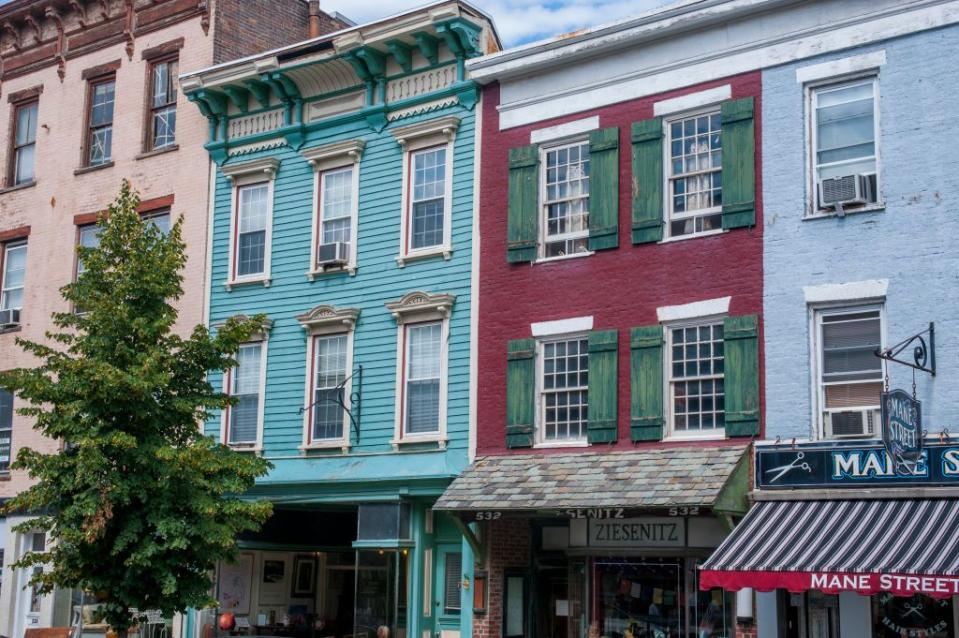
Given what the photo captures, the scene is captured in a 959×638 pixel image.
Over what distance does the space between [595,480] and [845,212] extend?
5.18 m

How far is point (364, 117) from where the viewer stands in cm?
2427

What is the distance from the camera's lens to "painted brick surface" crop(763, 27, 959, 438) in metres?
17.0

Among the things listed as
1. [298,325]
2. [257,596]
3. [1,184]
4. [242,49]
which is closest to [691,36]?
[298,325]

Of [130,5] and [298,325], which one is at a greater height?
[130,5]

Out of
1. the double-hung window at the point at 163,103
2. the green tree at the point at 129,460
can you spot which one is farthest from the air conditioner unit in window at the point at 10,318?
the green tree at the point at 129,460

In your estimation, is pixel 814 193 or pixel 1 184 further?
pixel 1 184

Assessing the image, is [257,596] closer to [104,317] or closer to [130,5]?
[104,317]

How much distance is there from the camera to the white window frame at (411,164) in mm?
22703

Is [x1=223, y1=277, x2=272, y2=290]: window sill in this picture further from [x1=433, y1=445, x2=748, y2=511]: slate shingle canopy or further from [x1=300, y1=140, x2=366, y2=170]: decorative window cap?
[x1=433, y1=445, x2=748, y2=511]: slate shingle canopy

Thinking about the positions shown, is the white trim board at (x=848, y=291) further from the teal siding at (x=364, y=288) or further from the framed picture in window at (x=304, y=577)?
the framed picture in window at (x=304, y=577)

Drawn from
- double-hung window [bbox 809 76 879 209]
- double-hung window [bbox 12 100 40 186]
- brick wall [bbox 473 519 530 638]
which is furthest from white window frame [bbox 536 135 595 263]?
double-hung window [bbox 12 100 40 186]

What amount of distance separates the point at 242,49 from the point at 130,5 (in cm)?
303

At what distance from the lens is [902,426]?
52.7 ft

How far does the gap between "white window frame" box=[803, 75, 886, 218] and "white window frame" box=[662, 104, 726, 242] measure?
4.55 ft
